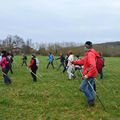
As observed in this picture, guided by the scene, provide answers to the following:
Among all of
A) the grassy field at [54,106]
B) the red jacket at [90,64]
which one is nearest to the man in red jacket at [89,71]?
the red jacket at [90,64]

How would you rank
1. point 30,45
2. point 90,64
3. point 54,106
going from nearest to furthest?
point 90,64
point 54,106
point 30,45

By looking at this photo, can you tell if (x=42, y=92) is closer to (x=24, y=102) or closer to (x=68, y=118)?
(x=24, y=102)

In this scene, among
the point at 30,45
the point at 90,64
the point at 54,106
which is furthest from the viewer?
the point at 30,45

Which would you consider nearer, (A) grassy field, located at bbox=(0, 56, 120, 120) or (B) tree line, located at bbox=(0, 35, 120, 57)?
(A) grassy field, located at bbox=(0, 56, 120, 120)

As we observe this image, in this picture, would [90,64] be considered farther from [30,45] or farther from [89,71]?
[30,45]

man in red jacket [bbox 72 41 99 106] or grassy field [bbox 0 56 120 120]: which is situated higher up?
man in red jacket [bbox 72 41 99 106]

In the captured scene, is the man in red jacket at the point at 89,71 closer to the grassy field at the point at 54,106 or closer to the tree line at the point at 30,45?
the grassy field at the point at 54,106

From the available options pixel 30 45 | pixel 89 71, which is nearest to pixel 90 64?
pixel 89 71

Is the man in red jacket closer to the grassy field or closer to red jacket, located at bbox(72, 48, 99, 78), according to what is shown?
red jacket, located at bbox(72, 48, 99, 78)

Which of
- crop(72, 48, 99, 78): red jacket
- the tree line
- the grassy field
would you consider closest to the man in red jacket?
crop(72, 48, 99, 78): red jacket

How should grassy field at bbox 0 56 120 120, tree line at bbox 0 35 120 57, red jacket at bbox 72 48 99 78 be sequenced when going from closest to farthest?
grassy field at bbox 0 56 120 120, red jacket at bbox 72 48 99 78, tree line at bbox 0 35 120 57

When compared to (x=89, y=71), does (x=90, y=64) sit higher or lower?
higher

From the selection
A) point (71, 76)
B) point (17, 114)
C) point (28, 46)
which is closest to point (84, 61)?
point (17, 114)

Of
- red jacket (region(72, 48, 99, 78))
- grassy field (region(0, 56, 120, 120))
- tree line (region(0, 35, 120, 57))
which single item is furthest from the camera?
tree line (region(0, 35, 120, 57))
